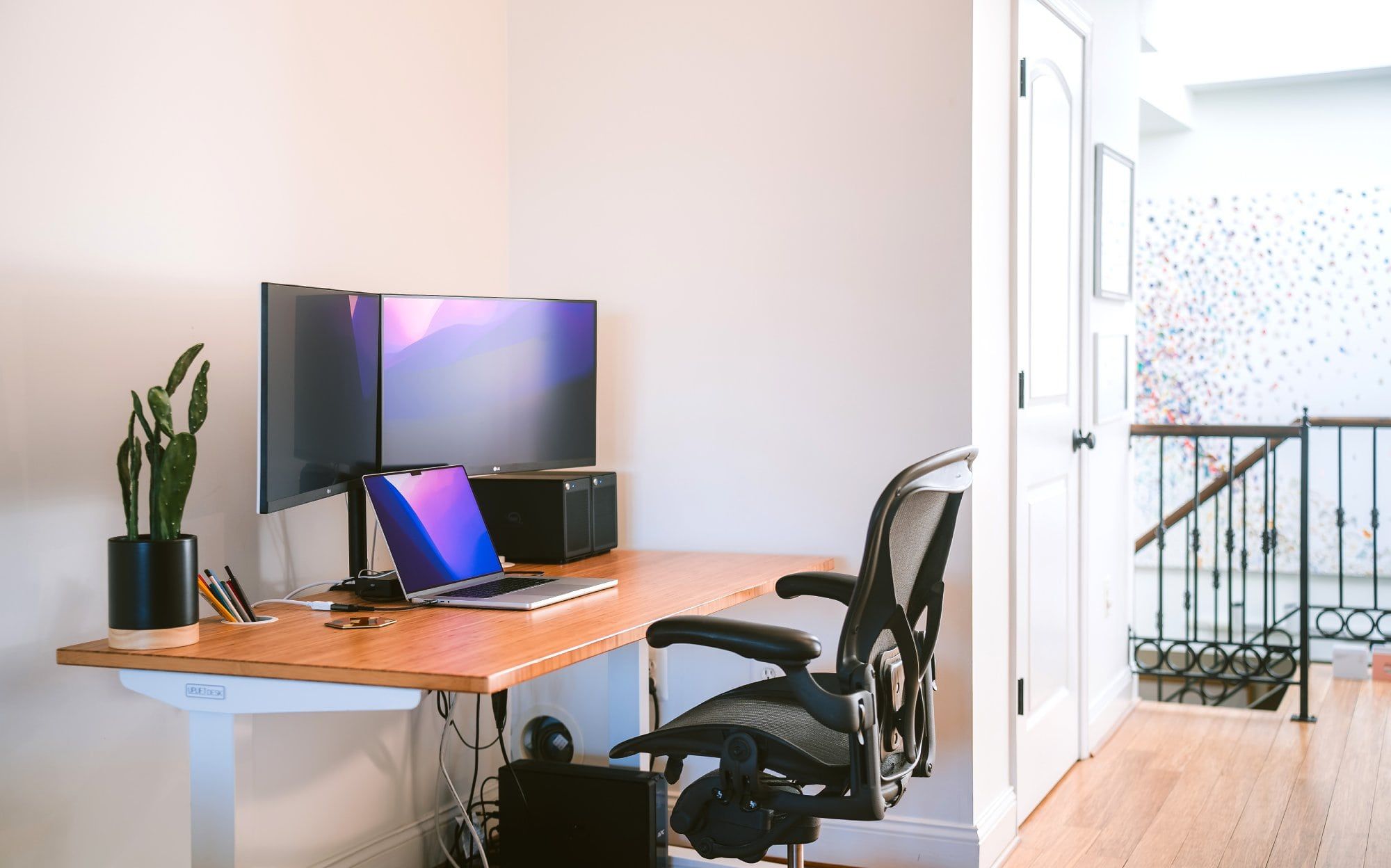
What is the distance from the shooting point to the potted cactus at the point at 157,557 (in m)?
1.70

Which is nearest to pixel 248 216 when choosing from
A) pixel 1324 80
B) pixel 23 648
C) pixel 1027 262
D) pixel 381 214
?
pixel 381 214

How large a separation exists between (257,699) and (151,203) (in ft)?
3.05

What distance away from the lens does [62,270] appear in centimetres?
Result: 192

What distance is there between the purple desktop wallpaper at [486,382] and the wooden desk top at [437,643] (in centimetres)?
37

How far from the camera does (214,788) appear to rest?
5.53ft

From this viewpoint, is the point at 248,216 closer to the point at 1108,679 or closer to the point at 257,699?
the point at 257,699

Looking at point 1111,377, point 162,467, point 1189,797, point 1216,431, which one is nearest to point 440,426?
point 162,467

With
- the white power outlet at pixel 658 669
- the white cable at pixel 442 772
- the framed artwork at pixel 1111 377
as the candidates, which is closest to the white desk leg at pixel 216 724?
the white cable at pixel 442 772

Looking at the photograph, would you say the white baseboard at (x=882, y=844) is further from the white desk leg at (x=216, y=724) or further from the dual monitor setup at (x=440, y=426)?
the white desk leg at (x=216, y=724)

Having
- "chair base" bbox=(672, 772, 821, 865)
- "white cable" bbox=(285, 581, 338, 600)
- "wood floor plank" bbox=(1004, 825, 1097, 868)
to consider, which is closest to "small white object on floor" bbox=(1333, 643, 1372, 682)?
"wood floor plank" bbox=(1004, 825, 1097, 868)

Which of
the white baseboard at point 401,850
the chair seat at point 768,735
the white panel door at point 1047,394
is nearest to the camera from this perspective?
the chair seat at point 768,735

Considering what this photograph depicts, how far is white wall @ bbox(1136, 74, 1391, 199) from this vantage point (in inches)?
232

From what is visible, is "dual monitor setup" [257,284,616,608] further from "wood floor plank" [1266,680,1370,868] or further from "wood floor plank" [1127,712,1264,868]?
"wood floor plank" [1266,680,1370,868]

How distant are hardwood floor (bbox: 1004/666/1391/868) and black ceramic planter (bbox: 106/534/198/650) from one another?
193cm
